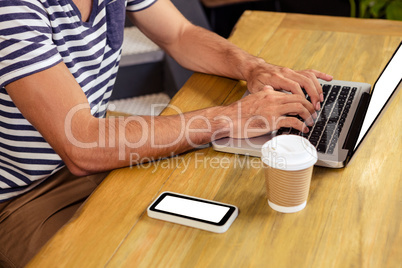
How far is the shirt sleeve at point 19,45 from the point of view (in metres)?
0.98

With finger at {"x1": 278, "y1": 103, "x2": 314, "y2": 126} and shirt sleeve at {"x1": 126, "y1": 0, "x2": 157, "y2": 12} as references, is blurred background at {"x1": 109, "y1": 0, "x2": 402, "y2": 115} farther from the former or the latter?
finger at {"x1": 278, "y1": 103, "x2": 314, "y2": 126}

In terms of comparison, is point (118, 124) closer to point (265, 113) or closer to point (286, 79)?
point (265, 113)

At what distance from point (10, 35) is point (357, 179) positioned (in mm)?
718

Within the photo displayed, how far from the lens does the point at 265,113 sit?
112cm

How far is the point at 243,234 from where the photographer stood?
0.87 metres

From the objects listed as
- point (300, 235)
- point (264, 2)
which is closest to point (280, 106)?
point (300, 235)

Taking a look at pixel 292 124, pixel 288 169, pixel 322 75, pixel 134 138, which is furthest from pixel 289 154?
pixel 322 75

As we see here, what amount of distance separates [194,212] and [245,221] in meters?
0.09

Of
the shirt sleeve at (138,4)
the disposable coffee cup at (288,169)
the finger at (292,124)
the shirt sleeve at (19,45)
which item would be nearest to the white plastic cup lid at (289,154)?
the disposable coffee cup at (288,169)

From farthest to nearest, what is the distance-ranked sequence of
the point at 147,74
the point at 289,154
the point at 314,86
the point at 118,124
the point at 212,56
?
the point at 147,74 < the point at 212,56 < the point at 314,86 < the point at 118,124 < the point at 289,154

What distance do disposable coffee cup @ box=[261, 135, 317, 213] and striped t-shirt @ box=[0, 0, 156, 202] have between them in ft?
1.57

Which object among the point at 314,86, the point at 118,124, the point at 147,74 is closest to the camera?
the point at 118,124

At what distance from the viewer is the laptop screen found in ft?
3.24

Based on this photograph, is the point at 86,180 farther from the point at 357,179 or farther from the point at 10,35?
the point at 357,179
